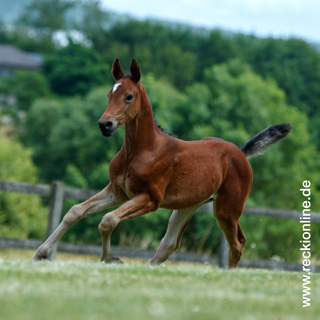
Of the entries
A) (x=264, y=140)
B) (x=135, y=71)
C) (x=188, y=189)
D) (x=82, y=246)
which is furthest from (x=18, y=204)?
(x=135, y=71)

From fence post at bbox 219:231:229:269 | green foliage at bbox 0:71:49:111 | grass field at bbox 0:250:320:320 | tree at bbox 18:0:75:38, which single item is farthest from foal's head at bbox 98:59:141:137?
tree at bbox 18:0:75:38

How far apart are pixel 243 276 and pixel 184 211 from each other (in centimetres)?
235

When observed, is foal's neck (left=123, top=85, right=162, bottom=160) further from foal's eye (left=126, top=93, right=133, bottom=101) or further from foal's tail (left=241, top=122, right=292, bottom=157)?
foal's tail (left=241, top=122, right=292, bottom=157)

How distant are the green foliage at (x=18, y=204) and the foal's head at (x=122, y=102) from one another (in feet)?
103

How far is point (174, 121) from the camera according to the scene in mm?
A: 41906

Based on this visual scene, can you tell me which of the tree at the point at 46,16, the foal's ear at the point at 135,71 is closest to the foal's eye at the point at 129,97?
the foal's ear at the point at 135,71

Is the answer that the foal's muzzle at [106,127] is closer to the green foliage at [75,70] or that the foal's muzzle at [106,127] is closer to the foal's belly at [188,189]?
the foal's belly at [188,189]

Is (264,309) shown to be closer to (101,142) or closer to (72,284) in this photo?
(72,284)

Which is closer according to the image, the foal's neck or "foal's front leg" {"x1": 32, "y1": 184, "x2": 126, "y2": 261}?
"foal's front leg" {"x1": 32, "y1": 184, "x2": 126, "y2": 261}

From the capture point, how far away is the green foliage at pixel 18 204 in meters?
40.8

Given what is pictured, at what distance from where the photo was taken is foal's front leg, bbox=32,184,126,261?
7785 millimetres

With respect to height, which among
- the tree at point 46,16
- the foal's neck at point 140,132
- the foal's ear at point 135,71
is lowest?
the foal's neck at point 140,132

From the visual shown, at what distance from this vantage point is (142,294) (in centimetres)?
532

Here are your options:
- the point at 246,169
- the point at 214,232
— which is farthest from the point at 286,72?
the point at 246,169
